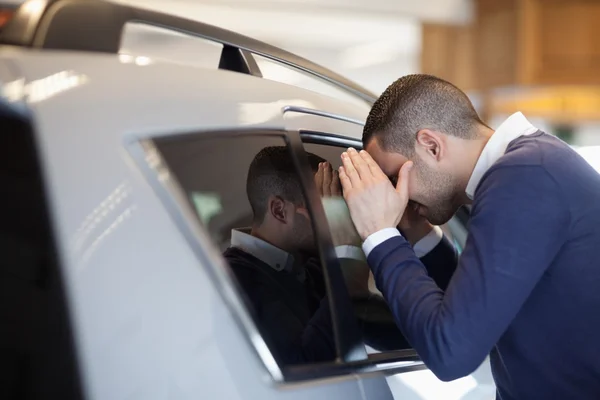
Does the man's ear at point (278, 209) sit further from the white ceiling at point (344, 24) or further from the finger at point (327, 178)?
the white ceiling at point (344, 24)

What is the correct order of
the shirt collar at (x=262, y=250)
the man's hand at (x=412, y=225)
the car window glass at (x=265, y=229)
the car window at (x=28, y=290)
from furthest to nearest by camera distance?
→ the man's hand at (x=412, y=225)
the shirt collar at (x=262, y=250)
the car window glass at (x=265, y=229)
the car window at (x=28, y=290)

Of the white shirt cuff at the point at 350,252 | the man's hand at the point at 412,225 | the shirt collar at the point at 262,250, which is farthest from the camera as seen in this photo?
the man's hand at the point at 412,225

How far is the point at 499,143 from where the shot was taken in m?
1.35

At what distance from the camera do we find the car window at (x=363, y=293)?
52.7 inches

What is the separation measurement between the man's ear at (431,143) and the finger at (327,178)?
0.18 m

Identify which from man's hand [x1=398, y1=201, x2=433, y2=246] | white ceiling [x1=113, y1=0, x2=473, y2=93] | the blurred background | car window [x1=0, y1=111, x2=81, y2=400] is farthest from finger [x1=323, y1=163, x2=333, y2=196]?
the blurred background

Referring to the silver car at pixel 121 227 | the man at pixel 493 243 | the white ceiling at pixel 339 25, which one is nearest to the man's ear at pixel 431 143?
the man at pixel 493 243

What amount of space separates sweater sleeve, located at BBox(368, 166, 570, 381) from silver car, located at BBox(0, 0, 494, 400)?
0.50ft

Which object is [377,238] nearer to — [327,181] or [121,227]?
[327,181]

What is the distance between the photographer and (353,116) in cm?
157

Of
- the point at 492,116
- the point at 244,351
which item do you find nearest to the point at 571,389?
the point at 244,351

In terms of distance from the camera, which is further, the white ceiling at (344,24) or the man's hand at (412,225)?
the white ceiling at (344,24)

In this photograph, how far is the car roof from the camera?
3.21 ft

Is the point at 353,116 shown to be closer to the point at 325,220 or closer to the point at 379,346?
the point at 325,220
